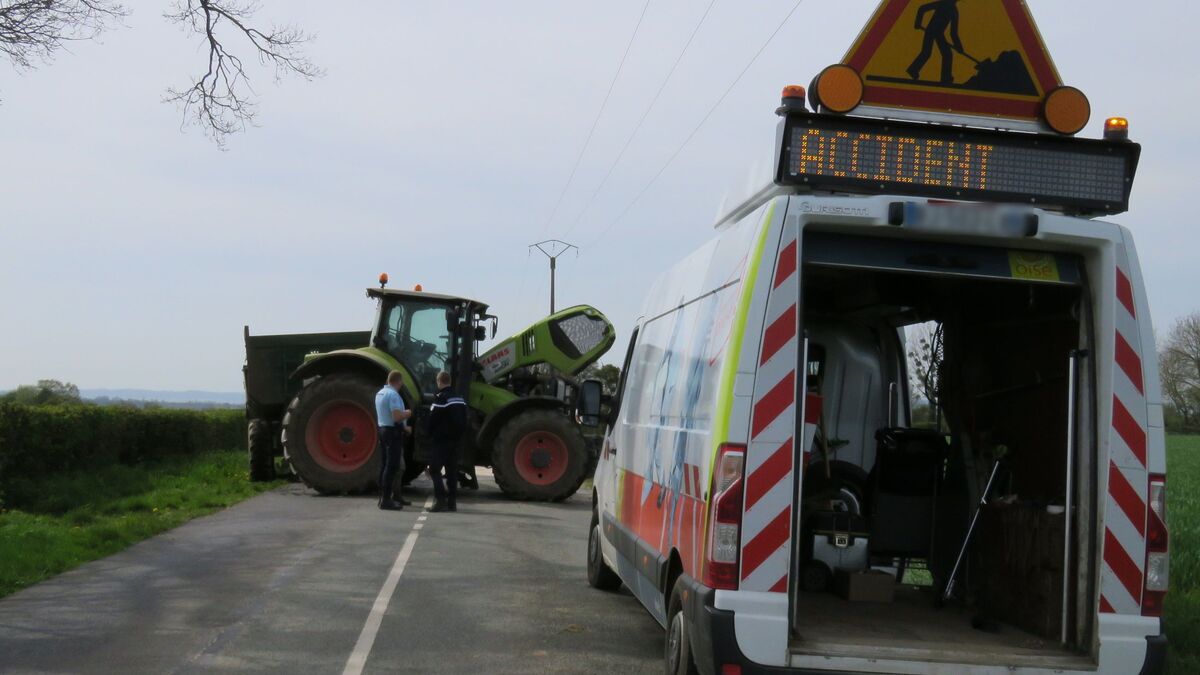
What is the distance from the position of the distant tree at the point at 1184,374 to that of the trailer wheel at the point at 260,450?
157 feet

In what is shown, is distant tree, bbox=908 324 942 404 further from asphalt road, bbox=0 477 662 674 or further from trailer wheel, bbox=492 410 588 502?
trailer wheel, bbox=492 410 588 502

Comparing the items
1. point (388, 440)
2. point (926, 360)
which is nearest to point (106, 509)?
point (388, 440)

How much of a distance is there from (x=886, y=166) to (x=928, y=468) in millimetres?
2706

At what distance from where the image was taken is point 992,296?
299 inches

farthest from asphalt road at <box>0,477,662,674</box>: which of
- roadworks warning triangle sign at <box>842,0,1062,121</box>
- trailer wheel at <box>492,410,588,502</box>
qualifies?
trailer wheel at <box>492,410,588,502</box>

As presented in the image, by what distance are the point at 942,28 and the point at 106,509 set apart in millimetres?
12758

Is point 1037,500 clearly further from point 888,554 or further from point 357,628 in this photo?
point 357,628

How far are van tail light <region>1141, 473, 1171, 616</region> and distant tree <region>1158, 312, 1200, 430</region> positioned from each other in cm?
5632

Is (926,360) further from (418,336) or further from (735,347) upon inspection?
(418,336)

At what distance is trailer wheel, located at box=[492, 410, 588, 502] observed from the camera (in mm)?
17828

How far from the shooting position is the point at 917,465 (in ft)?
26.4

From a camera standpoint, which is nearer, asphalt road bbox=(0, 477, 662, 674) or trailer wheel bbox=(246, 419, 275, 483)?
asphalt road bbox=(0, 477, 662, 674)

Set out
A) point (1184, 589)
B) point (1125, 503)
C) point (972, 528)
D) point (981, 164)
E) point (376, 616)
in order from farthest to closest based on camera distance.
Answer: point (1184, 589) → point (376, 616) → point (972, 528) → point (981, 164) → point (1125, 503)

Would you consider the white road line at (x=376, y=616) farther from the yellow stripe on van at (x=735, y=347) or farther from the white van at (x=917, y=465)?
the yellow stripe on van at (x=735, y=347)
